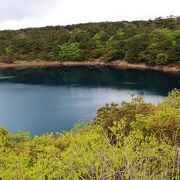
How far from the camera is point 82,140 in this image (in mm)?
18969

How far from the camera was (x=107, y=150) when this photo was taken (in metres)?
14.8

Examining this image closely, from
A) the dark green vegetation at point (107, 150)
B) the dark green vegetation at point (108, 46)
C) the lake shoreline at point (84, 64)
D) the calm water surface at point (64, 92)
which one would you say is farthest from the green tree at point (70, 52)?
the dark green vegetation at point (107, 150)

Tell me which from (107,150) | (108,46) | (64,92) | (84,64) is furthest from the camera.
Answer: (84,64)

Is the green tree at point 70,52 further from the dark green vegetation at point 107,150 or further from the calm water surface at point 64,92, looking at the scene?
the dark green vegetation at point 107,150

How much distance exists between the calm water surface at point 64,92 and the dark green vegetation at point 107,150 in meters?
16.8

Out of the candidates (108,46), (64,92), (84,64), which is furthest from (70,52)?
(64,92)

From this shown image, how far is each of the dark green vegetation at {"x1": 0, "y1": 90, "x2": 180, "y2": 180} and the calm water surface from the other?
55.2ft

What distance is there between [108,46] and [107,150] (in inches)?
3754

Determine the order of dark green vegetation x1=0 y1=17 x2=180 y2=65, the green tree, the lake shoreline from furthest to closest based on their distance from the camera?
the green tree
the lake shoreline
dark green vegetation x1=0 y1=17 x2=180 y2=65

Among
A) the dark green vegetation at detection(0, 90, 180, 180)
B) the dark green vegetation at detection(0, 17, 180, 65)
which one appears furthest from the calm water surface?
the dark green vegetation at detection(0, 90, 180, 180)

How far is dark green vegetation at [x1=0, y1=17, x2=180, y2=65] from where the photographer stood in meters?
94.8

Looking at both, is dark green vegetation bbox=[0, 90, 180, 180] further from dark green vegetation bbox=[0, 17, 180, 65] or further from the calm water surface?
dark green vegetation bbox=[0, 17, 180, 65]

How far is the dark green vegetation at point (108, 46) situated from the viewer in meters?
94.8

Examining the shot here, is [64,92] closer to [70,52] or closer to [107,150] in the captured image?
[70,52]
